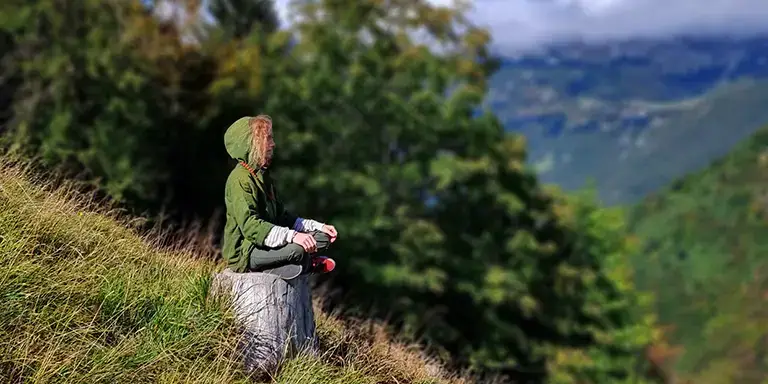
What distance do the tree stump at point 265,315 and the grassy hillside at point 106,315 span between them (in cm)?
9

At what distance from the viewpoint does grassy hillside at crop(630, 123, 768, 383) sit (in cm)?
7094

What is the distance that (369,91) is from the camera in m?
21.5

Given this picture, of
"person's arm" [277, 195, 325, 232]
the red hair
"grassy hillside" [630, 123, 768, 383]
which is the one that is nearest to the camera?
the red hair

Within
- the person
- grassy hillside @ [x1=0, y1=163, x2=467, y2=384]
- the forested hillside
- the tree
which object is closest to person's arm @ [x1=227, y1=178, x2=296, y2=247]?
the person

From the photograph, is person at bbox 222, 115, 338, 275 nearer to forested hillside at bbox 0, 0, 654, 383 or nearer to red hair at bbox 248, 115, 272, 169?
red hair at bbox 248, 115, 272, 169

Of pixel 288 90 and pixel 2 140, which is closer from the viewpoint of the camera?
pixel 2 140

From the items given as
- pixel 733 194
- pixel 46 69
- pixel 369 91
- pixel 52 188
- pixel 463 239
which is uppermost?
pixel 733 194

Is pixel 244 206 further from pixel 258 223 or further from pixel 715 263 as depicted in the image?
pixel 715 263

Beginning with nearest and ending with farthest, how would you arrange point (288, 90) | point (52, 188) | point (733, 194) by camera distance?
point (52, 188) < point (288, 90) < point (733, 194)

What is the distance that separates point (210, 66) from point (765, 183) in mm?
102832

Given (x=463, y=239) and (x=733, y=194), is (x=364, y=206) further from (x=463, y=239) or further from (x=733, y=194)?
(x=733, y=194)

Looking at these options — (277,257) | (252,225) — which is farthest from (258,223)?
(277,257)

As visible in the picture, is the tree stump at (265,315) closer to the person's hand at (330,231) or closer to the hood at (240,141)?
the person's hand at (330,231)

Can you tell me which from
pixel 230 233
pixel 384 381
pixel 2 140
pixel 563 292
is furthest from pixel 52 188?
pixel 563 292
